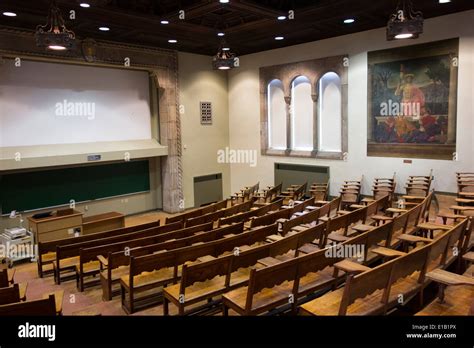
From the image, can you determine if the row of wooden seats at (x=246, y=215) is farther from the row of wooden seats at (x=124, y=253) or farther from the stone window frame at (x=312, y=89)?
the stone window frame at (x=312, y=89)

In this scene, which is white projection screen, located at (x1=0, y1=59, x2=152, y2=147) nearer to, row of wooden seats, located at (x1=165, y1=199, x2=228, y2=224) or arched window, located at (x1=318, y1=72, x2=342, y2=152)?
row of wooden seats, located at (x1=165, y1=199, x2=228, y2=224)

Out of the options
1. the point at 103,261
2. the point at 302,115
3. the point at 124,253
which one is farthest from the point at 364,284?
the point at 302,115

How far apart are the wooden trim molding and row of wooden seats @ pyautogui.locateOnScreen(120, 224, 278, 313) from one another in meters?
5.86

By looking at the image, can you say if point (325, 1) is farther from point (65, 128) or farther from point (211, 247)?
point (65, 128)

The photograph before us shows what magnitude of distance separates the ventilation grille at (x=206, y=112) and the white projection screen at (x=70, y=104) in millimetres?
1587

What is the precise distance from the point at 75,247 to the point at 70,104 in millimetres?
4761

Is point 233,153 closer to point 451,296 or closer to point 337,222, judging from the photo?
point 337,222

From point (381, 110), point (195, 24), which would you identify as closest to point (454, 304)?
point (381, 110)

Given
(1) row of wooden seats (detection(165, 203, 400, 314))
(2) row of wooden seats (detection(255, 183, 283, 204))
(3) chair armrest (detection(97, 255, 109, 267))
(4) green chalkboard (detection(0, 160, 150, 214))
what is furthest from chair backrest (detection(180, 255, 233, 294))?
(4) green chalkboard (detection(0, 160, 150, 214))

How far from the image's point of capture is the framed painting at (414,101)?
768 cm

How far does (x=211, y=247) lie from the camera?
440 centimetres

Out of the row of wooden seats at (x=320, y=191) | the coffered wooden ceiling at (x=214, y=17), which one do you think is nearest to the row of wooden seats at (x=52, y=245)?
the coffered wooden ceiling at (x=214, y=17)

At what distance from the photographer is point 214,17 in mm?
8141

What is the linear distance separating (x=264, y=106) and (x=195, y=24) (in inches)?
139
